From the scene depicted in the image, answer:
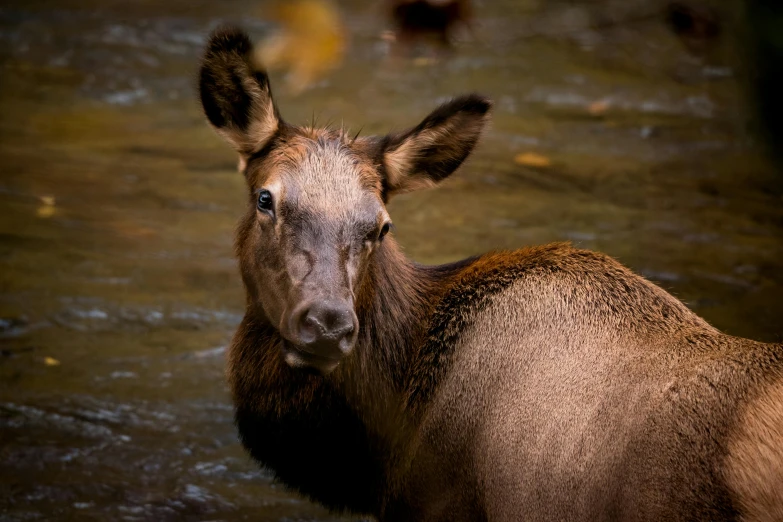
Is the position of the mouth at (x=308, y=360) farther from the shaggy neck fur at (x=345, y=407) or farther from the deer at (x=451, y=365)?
the shaggy neck fur at (x=345, y=407)

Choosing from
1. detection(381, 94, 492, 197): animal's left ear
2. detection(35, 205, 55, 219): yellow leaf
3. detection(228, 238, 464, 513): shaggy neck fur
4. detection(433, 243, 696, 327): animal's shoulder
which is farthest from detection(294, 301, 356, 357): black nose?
detection(35, 205, 55, 219): yellow leaf

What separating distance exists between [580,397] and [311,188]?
1.51m

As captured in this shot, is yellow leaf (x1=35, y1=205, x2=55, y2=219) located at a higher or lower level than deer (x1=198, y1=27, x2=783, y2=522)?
lower

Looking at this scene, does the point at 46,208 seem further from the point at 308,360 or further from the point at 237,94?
the point at 308,360

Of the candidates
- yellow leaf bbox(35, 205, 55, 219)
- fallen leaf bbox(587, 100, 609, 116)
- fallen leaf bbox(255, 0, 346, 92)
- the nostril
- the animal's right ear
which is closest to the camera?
fallen leaf bbox(255, 0, 346, 92)

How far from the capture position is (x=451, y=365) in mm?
4594

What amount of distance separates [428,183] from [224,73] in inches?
47.1

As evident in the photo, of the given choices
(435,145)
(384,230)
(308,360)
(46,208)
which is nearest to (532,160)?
(46,208)

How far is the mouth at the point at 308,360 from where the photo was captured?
3979 millimetres

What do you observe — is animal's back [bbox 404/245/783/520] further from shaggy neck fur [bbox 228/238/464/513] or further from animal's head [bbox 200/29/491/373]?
animal's head [bbox 200/29/491/373]

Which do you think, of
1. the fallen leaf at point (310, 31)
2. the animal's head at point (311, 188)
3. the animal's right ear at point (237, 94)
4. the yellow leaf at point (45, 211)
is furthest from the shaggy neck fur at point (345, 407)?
the yellow leaf at point (45, 211)

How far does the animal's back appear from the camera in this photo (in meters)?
3.60

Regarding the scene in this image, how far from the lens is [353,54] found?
43.9 feet

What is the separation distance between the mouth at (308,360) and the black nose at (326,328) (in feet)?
0.17
